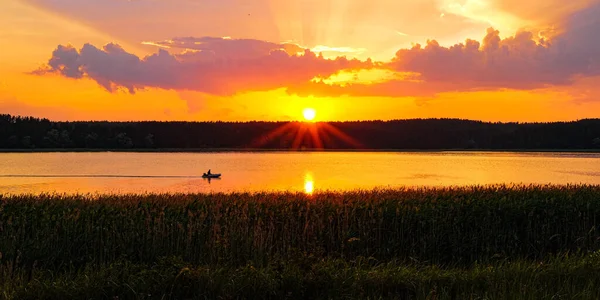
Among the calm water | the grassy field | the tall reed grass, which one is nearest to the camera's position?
the grassy field

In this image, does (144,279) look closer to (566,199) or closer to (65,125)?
(566,199)

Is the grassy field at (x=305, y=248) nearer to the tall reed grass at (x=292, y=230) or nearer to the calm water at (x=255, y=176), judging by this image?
the tall reed grass at (x=292, y=230)

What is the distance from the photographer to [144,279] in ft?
29.7

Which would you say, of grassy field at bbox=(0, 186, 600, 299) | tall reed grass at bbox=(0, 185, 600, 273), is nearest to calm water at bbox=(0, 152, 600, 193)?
tall reed grass at bbox=(0, 185, 600, 273)

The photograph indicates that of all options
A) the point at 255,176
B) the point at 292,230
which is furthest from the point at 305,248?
the point at 255,176

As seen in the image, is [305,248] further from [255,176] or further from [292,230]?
[255,176]

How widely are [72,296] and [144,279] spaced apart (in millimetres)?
1229

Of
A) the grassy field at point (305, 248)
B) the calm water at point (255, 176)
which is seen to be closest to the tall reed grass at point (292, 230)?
the grassy field at point (305, 248)

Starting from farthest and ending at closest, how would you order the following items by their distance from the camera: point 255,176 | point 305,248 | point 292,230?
point 255,176 < point 292,230 < point 305,248

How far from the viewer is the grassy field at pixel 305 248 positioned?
8961mm

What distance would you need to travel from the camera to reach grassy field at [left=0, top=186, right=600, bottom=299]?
896 centimetres

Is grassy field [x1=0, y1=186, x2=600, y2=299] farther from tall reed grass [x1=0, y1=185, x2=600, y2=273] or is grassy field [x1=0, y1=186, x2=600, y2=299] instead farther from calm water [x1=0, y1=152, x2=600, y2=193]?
calm water [x1=0, y1=152, x2=600, y2=193]

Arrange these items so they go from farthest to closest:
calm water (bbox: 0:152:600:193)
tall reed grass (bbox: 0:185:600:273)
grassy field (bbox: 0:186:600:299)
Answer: calm water (bbox: 0:152:600:193) < tall reed grass (bbox: 0:185:600:273) < grassy field (bbox: 0:186:600:299)

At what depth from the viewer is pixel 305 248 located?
14.8 meters
